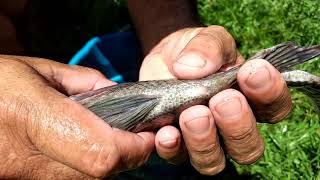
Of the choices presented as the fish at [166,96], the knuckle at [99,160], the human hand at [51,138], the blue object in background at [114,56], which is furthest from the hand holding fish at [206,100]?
the blue object in background at [114,56]

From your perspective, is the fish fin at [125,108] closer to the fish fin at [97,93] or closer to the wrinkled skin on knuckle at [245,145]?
the fish fin at [97,93]

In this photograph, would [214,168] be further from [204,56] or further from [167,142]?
[204,56]

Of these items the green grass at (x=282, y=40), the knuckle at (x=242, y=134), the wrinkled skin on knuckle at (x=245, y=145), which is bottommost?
the green grass at (x=282, y=40)

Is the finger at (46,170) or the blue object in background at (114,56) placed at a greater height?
the finger at (46,170)

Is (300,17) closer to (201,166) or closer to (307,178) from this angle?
(307,178)

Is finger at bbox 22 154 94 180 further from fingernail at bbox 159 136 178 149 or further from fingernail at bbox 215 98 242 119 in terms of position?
fingernail at bbox 215 98 242 119

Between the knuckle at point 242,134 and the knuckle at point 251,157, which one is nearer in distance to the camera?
the knuckle at point 242,134

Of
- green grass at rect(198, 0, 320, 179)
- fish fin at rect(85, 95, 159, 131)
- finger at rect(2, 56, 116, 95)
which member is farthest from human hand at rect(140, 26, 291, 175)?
green grass at rect(198, 0, 320, 179)
